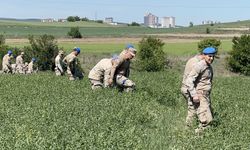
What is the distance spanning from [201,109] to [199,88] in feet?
1.62

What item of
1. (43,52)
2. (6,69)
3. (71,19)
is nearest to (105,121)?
(6,69)

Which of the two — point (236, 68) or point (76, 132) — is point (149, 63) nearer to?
point (236, 68)

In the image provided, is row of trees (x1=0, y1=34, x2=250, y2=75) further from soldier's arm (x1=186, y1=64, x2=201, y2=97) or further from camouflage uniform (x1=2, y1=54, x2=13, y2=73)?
soldier's arm (x1=186, y1=64, x2=201, y2=97)

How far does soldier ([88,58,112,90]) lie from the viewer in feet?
49.3

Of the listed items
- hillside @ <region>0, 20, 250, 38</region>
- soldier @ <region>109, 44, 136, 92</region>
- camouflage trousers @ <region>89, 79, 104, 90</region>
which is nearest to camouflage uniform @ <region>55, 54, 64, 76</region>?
camouflage trousers @ <region>89, 79, 104, 90</region>

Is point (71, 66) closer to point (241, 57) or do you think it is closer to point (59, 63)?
point (59, 63)

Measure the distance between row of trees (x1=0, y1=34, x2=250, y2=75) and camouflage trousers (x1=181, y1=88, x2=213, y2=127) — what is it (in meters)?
27.7

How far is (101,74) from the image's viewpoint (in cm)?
1548

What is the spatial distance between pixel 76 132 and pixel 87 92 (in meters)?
6.15

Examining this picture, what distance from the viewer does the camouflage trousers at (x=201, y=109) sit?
11.0 m

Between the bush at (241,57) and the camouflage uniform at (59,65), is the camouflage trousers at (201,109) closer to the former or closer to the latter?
the camouflage uniform at (59,65)

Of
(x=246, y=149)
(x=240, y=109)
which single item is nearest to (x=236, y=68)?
(x=240, y=109)

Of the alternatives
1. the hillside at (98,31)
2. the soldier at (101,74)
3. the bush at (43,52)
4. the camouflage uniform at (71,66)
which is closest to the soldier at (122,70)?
the soldier at (101,74)

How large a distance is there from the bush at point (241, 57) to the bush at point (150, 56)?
541 centimetres
